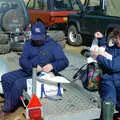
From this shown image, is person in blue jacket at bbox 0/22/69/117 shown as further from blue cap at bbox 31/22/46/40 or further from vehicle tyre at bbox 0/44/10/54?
vehicle tyre at bbox 0/44/10/54

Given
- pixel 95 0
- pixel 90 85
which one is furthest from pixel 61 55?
pixel 95 0

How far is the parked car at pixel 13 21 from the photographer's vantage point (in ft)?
32.0

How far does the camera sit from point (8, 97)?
6.12 meters

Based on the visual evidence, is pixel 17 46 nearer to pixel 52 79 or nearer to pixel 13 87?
pixel 13 87

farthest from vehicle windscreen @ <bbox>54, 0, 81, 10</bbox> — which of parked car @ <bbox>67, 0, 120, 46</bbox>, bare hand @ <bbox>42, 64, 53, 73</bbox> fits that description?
bare hand @ <bbox>42, 64, 53, 73</bbox>

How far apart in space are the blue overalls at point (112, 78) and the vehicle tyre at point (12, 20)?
4.51m

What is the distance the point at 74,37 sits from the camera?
14.9 meters

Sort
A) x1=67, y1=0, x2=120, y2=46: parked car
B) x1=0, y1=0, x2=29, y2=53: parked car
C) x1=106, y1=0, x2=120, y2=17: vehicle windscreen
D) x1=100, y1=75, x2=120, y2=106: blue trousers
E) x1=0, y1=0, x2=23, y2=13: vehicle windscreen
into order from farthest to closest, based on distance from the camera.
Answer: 1. x1=106, y1=0, x2=120, y2=17: vehicle windscreen
2. x1=67, y1=0, x2=120, y2=46: parked car
3. x1=0, y1=0, x2=23, y2=13: vehicle windscreen
4. x1=0, y1=0, x2=29, y2=53: parked car
5. x1=100, y1=75, x2=120, y2=106: blue trousers

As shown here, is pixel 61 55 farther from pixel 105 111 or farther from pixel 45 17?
pixel 45 17

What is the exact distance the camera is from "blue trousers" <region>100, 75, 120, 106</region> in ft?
18.1

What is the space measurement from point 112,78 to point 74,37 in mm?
9380

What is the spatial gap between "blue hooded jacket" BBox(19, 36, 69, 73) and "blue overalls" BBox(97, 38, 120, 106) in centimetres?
62

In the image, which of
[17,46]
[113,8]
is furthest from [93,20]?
[17,46]

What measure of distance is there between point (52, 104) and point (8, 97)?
36.5 inches
